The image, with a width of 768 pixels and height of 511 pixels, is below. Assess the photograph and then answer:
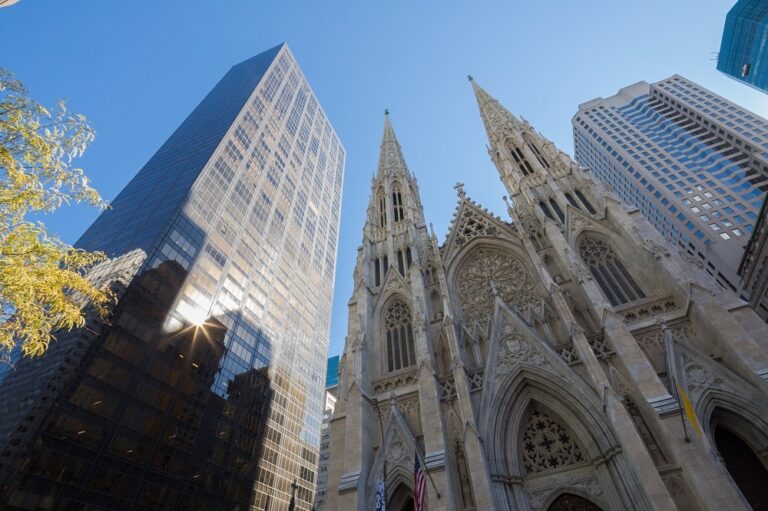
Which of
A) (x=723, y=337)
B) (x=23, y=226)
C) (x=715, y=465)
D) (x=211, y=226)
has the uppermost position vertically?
(x=211, y=226)

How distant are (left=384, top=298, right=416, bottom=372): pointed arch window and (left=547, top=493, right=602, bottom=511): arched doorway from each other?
9027 mm

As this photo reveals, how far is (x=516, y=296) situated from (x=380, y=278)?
9392 millimetres

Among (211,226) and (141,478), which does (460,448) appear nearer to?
(141,478)

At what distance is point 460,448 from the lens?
669 inches

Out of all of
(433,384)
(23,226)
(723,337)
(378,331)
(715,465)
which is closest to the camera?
(23,226)

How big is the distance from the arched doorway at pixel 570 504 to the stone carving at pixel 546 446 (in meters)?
1.07

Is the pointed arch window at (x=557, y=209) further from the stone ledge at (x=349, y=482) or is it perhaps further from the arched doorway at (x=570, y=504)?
the stone ledge at (x=349, y=482)

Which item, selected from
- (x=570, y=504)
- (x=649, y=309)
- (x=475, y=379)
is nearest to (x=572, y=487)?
(x=570, y=504)

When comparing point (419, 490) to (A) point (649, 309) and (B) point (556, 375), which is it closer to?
(B) point (556, 375)

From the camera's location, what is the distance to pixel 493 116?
1540 inches

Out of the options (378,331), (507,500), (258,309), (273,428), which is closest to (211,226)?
(258,309)

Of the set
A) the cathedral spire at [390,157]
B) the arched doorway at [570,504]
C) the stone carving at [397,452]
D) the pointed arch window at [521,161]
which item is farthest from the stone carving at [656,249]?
the cathedral spire at [390,157]

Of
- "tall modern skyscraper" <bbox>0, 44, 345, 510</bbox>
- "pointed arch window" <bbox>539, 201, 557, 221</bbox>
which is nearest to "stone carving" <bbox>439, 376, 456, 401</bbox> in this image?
"pointed arch window" <bbox>539, 201, 557, 221</bbox>

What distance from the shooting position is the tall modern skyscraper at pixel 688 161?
4319cm
